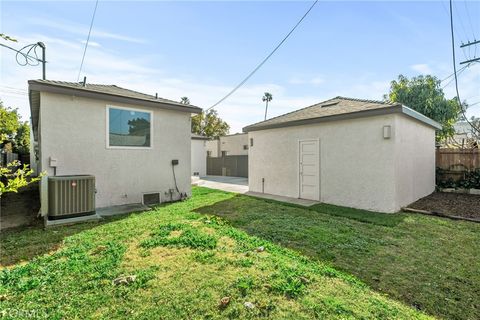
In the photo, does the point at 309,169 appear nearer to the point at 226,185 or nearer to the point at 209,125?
the point at 226,185

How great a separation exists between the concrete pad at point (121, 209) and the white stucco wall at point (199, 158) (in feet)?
36.4

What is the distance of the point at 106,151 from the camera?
6.30 meters

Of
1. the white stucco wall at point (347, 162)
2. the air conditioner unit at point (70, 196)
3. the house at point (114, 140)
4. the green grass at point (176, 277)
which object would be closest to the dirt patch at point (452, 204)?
the white stucco wall at point (347, 162)

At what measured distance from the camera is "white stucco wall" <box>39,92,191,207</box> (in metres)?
5.59

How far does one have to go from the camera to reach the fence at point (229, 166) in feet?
57.3

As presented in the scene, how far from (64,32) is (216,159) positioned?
526 inches

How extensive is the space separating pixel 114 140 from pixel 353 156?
677 cm

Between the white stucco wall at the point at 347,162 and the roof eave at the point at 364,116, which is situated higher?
the roof eave at the point at 364,116

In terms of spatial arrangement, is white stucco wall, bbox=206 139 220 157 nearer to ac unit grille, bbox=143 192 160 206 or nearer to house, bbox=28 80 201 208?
house, bbox=28 80 201 208

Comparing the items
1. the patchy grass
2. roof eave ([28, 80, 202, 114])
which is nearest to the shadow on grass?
the patchy grass

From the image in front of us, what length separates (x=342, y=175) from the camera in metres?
7.05

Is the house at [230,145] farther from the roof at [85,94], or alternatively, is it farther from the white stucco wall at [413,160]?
the white stucco wall at [413,160]

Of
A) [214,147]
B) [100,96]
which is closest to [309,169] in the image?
[100,96]

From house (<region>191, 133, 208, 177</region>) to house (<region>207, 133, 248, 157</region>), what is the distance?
3345mm
